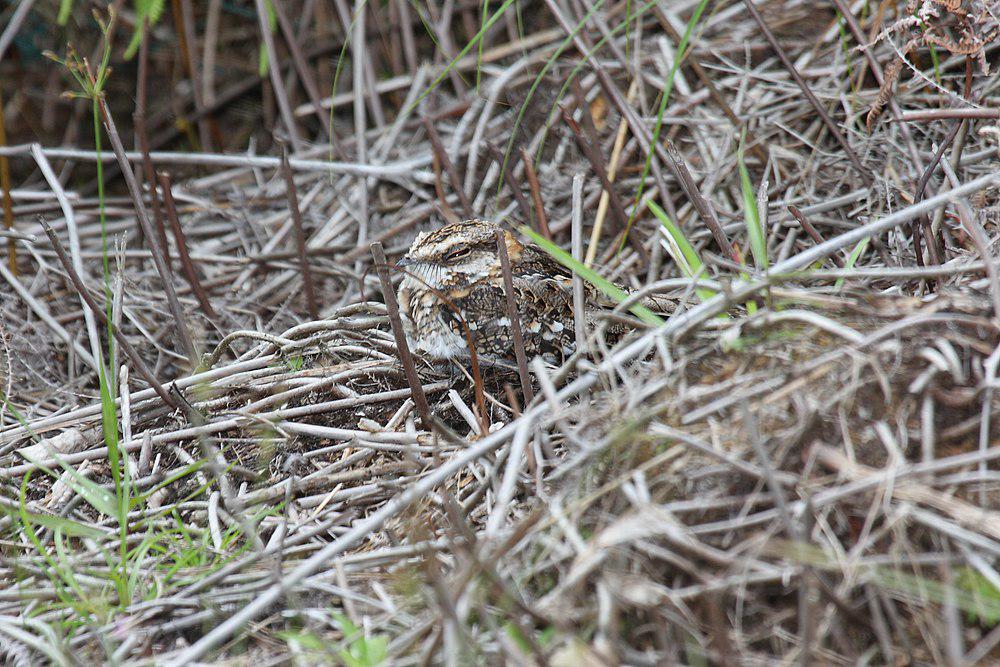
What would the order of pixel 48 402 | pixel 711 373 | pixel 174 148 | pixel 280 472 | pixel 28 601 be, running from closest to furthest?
1. pixel 711 373
2. pixel 28 601
3. pixel 280 472
4. pixel 48 402
5. pixel 174 148

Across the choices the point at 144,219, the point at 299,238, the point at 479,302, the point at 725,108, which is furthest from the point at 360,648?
the point at 725,108

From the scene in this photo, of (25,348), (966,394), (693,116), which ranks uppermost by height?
(25,348)

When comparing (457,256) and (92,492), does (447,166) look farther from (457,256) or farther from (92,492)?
(92,492)

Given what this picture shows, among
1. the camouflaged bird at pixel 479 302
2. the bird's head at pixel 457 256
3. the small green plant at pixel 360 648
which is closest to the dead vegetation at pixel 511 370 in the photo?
the small green plant at pixel 360 648

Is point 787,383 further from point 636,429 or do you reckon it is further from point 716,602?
point 716,602

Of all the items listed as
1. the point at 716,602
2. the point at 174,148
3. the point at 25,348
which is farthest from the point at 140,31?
the point at 716,602
